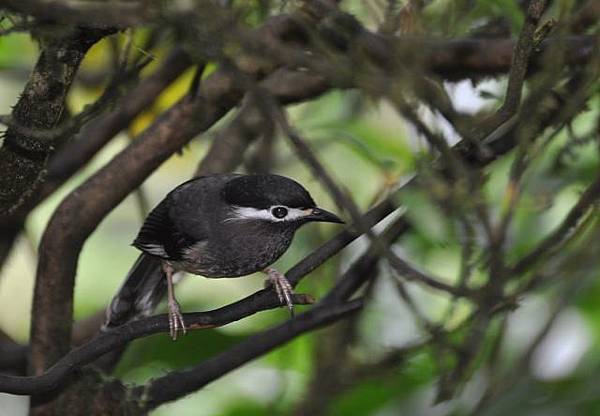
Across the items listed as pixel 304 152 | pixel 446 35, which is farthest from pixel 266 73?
pixel 304 152

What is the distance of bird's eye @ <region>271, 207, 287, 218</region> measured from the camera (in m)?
3.09

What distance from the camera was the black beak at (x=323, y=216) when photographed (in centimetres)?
299

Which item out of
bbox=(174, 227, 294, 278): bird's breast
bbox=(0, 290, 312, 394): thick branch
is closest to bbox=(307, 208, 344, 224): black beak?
bbox=(174, 227, 294, 278): bird's breast

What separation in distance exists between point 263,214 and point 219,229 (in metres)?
0.18

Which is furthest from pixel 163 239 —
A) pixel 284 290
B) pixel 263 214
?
pixel 284 290

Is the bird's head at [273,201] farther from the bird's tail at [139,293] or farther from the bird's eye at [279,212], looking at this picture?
the bird's tail at [139,293]

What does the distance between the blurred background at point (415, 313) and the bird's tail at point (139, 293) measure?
21 cm

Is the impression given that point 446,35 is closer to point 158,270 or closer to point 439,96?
point 439,96

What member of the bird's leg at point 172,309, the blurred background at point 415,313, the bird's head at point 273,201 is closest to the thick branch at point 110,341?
the bird's leg at point 172,309

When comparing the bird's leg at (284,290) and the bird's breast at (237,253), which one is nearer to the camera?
the bird's leg at (284,290)

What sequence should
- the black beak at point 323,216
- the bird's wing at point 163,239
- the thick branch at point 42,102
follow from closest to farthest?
1. the thick branch at point 42,102
2. the black beak at point 323,216
3. the bird's wing at point 163,239

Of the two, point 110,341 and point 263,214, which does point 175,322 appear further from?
point 263,214

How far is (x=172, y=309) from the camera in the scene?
3066 millimetres

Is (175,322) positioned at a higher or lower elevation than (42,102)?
lower
